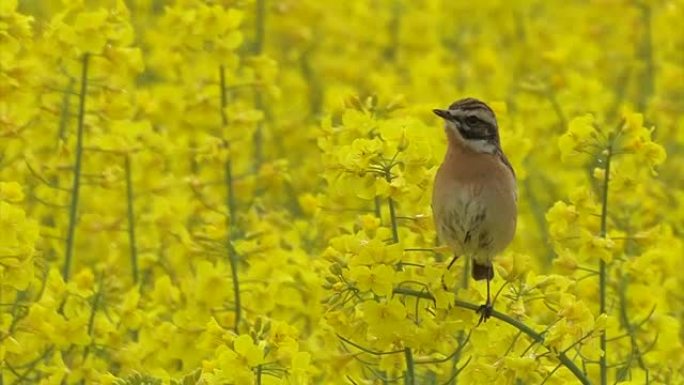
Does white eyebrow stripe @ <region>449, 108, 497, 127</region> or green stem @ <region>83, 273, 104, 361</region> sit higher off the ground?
white eyebrow stripe @ <region>449, 108, 497, 127</region>

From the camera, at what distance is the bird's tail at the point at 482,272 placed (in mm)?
4742

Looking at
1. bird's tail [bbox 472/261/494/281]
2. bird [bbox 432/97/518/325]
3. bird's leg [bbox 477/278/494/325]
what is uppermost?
bird [bbox 432/97/518/325]

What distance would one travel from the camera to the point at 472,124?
4594 millimetres

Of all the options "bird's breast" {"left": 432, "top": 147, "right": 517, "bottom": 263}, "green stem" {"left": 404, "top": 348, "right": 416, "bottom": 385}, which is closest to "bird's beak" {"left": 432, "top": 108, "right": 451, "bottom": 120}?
"bird's breast" {"left": 432, "top": 147, "right": 517, "bottom": 263}

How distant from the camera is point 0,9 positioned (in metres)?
5.46

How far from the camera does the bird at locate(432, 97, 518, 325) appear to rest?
4.59m

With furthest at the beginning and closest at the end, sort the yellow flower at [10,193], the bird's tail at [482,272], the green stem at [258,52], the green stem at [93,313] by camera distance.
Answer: the green stem at [258,52] < the green stem at [93,313] < the yellow flower at [10,193] < the bird's tail at [482,272]

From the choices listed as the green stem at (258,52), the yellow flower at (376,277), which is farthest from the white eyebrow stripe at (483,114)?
the green stem at (258,52)

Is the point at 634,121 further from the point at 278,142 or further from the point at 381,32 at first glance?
the point at 381,32

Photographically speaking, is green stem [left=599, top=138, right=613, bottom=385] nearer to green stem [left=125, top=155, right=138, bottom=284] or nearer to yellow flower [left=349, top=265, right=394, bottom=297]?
yellow flower [left=349, top=265, right=394, bottom=297]

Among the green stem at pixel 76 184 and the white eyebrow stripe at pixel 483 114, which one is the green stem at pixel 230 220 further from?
the white eyebrow stripe at pixel 483 114

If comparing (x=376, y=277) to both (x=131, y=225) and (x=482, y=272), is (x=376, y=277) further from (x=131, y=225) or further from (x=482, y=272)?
(x=131, y=225)

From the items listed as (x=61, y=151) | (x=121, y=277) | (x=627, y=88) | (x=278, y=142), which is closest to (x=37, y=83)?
(x=61, y=151)

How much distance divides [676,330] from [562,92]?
1.94 meters
